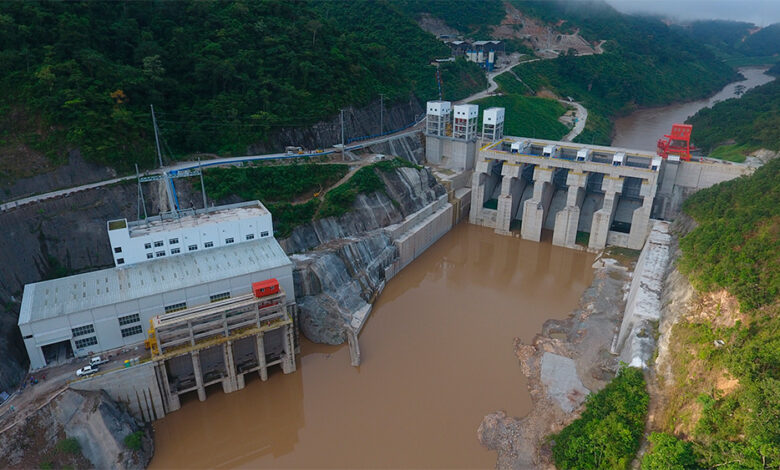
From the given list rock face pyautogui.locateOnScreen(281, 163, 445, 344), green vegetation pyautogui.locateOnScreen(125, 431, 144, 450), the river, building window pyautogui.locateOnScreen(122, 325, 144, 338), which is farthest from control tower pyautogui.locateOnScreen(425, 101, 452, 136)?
green vegetation pyautogui.locateOnScreen(125, 431, 144, 450)

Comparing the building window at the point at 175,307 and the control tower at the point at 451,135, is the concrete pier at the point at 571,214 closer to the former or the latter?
the control tower at the point at 451,135

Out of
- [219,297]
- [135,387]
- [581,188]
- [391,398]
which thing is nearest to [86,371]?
[135,387]

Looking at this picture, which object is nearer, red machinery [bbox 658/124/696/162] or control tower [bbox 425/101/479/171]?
red machinery [bbox 658/124/696/162]

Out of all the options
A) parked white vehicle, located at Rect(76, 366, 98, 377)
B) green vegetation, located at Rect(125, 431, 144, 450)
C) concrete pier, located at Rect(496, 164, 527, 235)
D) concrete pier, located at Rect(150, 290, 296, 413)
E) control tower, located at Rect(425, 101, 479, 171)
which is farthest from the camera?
control tower, located at Rect(425, 101, 479, 171)

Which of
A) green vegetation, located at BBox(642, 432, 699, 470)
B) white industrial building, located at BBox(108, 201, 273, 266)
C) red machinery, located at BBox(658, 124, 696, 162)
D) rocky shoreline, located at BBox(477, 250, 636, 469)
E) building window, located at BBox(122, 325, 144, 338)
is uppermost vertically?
red machinery, located at BBox(658, 124, 696, 162)

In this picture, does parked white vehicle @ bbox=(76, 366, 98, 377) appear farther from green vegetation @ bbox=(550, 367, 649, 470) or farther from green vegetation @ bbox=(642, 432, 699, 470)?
green vegetation @ bbox=(642, 432, 699, 470)

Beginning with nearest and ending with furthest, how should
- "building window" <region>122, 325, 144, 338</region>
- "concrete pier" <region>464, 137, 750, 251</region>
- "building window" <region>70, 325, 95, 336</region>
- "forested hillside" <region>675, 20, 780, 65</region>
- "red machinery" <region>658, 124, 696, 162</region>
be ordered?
"building window" <region>70, 325, 95, 336</region> → "building window" <region>122, 325, 144, 338</region> → "concrete pier" <region>464, 137, 750, 251</region> → "red machinery" <region>658, 124, 696, 162</region> → "forested hillside" <region>675, 20, 780, 65</region>
